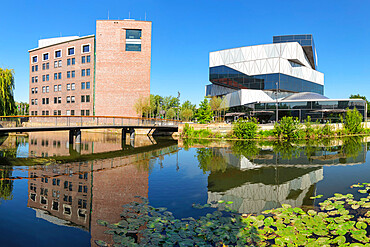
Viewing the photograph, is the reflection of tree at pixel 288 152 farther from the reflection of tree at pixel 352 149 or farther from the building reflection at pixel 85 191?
the building reflection at pixel 85 191

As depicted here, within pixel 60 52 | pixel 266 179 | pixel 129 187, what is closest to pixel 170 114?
pixel 60 52

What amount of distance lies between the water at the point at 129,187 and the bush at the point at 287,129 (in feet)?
51.3

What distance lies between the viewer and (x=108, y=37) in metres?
48.8

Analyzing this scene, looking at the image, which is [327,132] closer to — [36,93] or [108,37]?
[108,37]

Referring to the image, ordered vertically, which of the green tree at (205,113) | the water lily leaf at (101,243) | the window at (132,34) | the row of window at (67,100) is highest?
the window at (132,34)

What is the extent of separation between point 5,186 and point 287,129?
32.0 meters

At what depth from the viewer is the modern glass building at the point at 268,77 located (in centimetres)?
5350

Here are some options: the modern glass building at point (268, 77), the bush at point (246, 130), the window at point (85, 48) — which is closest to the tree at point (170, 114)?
the modern glass building at point (268, 77)

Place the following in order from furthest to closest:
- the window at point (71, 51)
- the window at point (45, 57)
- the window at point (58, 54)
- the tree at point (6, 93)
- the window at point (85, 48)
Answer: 1. the window at point (45, 57)
2. the window at point (58, 54)
3. the window at point (71, 51)
4. the window at point (85, 48)
5. the tree at point (6, 93)

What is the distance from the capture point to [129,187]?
34.8 ft

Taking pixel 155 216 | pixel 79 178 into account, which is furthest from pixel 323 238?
pixel 79 178

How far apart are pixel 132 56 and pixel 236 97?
94.8ft

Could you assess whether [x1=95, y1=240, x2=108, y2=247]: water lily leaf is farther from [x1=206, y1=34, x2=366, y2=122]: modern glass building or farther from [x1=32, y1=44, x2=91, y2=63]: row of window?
[x1=32, y1=44, x2=91, y2=63]: row of window

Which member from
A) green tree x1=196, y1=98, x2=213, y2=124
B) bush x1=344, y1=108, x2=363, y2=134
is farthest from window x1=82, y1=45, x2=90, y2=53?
bush x1=344, y1=108, x2=363, y2=134
